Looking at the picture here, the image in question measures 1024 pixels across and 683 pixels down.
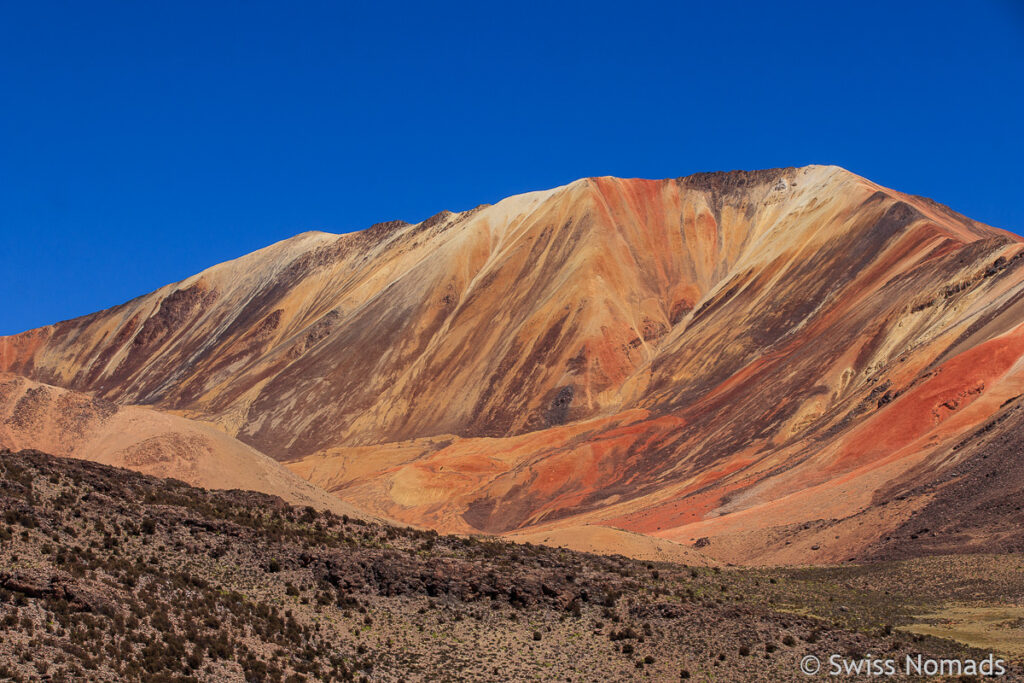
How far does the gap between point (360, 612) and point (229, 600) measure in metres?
3.26

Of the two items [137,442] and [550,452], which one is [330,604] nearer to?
[137,442]

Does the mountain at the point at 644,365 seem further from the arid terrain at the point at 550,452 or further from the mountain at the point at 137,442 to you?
the mountain at the point at 137,442

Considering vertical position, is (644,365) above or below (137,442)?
above

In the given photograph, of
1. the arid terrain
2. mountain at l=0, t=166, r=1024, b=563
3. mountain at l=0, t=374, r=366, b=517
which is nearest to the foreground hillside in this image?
the arid terrain

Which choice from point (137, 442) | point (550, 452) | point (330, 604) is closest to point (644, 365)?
point (550, 452)

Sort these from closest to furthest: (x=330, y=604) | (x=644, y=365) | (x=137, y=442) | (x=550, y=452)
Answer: (x=330, y=604) → (x=137, y=442) → (x=550, y=452) → (x=644, y=365)

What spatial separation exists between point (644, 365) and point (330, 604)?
65565 mm

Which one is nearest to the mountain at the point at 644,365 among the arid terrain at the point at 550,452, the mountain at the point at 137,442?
the arid terrain at the point at 550,452

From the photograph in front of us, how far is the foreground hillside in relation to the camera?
19641mm

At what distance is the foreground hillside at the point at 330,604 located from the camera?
19641mm

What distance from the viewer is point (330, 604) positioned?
2452 centimetres

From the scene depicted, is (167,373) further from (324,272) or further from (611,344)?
(611,344)

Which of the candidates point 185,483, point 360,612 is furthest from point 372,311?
point 360,612

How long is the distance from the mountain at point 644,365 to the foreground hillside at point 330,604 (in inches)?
456
